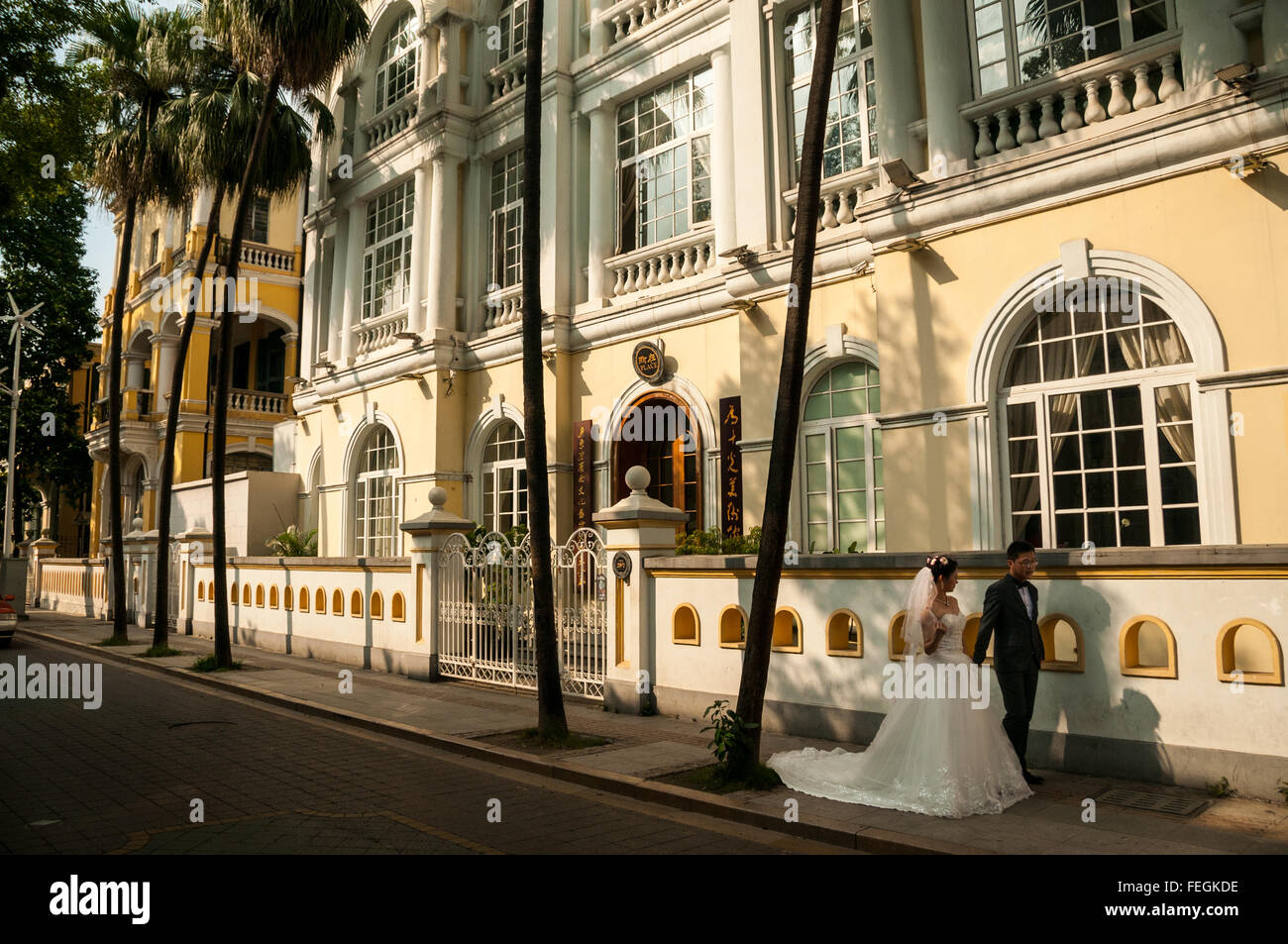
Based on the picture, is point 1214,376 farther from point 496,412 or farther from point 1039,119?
point 496,412

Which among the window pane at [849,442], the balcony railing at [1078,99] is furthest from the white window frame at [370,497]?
the balcony railing at [1078,99]

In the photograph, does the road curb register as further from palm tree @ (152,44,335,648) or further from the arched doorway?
palm tree @ (152,44,335,648)

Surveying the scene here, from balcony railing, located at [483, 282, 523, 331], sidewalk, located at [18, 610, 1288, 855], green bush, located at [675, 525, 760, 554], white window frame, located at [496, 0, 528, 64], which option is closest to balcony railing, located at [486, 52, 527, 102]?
white window frame, located at [496, 0, 528, 64]

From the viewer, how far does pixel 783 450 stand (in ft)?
24.4

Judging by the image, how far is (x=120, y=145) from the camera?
17.9m

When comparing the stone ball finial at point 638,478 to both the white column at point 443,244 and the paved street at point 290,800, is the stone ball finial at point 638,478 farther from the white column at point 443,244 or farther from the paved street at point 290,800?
the white column at point 443,244

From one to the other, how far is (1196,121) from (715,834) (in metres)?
7.21

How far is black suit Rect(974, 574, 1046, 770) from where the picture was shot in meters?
7.07

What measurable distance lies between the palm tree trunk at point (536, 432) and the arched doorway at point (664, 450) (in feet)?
14.9

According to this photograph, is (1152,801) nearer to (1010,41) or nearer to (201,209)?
(1010,41)

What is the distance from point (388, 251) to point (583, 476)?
815 cm

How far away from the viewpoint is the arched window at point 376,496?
64.3ft

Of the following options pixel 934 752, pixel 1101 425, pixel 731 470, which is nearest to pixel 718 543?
pixel 731 470
